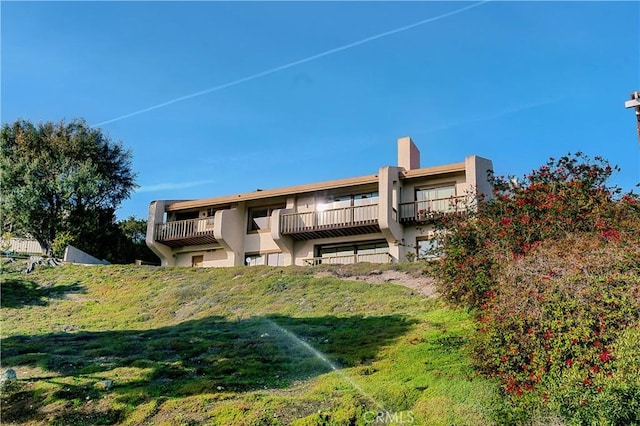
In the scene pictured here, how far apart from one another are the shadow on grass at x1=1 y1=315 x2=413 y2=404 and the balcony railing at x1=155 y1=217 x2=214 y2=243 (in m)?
13.2

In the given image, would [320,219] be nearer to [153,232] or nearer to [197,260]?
[197,260]

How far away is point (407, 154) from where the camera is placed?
29.9 m

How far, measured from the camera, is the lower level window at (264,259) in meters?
30.1

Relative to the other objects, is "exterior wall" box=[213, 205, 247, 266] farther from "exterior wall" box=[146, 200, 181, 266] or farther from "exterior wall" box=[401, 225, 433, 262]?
"exterior wall" box=[401, 225, 433, 262]

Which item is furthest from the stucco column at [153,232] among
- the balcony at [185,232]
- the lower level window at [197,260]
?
the lower level window at [197,260]

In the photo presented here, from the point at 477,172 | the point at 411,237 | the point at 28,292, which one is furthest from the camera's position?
the point at 411,237

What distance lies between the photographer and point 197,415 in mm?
10312

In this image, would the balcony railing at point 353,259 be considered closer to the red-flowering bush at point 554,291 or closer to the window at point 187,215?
the window at point 187,215

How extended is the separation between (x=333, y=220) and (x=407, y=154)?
16.2ft

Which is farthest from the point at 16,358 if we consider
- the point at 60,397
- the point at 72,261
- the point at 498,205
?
the point at 72,261

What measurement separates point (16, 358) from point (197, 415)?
6650 millimetres

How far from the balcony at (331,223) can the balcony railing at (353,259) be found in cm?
110

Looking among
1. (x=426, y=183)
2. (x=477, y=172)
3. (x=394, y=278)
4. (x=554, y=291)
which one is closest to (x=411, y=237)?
(x=426, y=183)

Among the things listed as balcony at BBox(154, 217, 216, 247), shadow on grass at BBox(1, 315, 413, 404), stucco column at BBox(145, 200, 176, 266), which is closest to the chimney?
balcony at BBox(154, 217, 216, 247)
